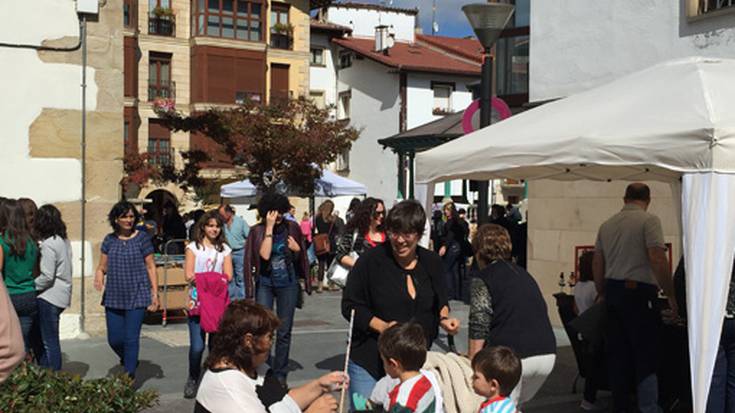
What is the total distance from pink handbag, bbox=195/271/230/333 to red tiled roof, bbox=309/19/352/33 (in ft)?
127

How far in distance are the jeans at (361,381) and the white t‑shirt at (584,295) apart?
3.24 metres

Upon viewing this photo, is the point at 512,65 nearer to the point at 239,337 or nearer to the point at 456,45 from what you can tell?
the point at 239,337

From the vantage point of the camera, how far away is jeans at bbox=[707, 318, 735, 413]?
6.07 meters

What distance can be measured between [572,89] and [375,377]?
810 cm

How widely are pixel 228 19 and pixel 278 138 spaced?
56.0 feet

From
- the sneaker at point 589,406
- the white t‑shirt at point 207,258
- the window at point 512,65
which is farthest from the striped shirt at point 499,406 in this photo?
the window at point 512,65

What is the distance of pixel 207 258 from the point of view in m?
8.02

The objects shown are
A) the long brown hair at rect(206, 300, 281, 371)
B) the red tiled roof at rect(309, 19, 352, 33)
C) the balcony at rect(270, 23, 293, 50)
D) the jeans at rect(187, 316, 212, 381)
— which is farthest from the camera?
the red tiled roof at rect(309, 19, 352, 33)

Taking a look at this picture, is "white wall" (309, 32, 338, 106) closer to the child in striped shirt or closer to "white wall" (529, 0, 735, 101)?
"white wall" (529, 0, 735, 101)

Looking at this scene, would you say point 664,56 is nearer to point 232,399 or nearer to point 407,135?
point 232,399

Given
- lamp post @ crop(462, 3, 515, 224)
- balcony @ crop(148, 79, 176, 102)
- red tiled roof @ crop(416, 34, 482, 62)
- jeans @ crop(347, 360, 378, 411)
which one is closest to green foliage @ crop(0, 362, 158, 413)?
jeans @ crop(347, 360, 378, 411)

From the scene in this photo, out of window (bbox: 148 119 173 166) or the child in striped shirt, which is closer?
the child in striped shirt

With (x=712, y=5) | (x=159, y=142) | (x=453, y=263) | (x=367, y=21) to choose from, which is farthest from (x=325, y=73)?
(x=712, y=5)

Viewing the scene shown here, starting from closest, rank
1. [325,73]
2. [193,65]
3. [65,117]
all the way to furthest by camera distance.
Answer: [65,117] < [193,65] < [325,73]
